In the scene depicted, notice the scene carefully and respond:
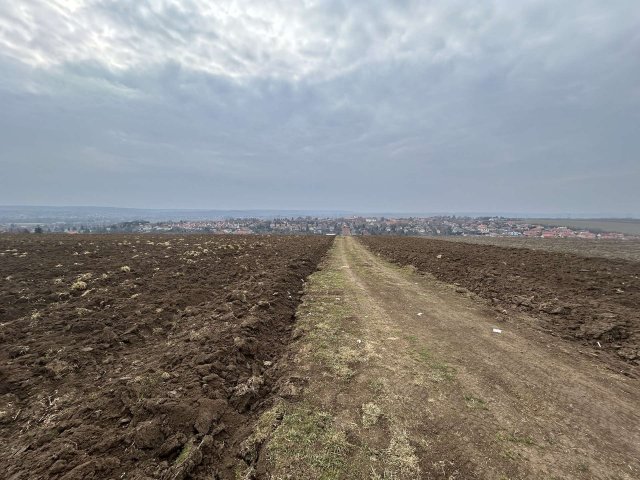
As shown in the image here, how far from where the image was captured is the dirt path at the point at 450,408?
405 centimetres

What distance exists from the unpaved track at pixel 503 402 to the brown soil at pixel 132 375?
240 cm

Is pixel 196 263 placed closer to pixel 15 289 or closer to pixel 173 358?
pixel 15 289

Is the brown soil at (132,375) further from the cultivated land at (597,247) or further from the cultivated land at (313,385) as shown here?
the cultivated land at (597,247)

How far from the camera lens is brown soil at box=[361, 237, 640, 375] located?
27.7ft

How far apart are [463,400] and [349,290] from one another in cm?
877

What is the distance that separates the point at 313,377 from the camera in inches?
244

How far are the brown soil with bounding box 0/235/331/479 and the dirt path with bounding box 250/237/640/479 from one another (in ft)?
3.10

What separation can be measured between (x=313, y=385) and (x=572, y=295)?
1234 cm

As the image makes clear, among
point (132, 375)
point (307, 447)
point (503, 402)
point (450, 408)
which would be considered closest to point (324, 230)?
point (132, 375)

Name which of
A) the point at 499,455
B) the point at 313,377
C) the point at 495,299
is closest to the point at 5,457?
the point at 313,377

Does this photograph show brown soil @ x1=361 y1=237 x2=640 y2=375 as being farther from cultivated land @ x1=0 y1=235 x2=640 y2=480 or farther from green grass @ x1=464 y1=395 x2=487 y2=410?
green grass @ x1=464 y1=395 x2=487 y2=410

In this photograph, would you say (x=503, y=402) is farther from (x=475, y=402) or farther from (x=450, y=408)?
(x=450, y=408)

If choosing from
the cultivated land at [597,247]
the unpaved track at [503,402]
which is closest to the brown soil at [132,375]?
the unpaved track at [503,402]

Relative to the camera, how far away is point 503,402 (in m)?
5.43
